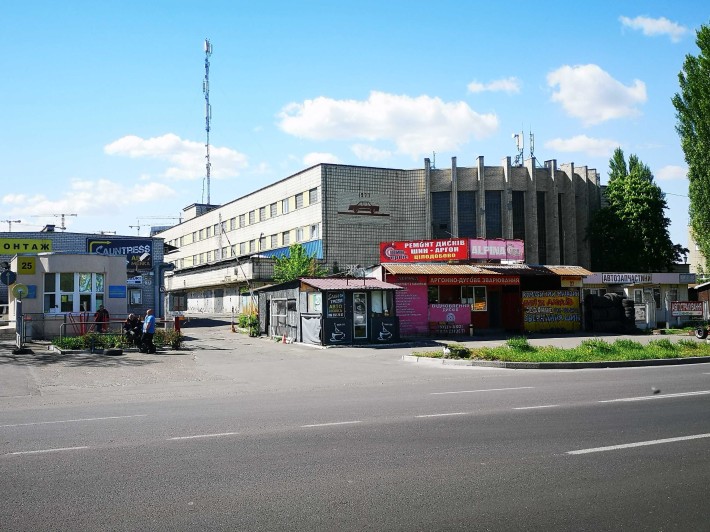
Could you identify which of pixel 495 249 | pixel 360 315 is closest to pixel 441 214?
pixel 495 249

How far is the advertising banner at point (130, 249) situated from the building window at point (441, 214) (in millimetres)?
23567

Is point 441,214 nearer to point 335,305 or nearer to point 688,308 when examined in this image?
point 688,308

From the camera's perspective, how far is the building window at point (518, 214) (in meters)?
56.9

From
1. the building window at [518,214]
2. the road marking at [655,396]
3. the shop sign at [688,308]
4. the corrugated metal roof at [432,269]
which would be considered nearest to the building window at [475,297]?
the corrugated metal roof at [432,269]

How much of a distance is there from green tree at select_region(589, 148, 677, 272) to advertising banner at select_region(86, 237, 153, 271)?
128 feet

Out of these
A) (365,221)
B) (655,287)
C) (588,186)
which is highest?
(588,186)

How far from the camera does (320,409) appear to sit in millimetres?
11023

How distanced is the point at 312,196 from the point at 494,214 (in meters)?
16.1

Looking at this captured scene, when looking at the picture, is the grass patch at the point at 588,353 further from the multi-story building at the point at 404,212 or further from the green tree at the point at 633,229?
the green tree at the point at 633,229

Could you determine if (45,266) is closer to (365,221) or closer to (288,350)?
(288,350)

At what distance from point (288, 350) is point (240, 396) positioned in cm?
1280

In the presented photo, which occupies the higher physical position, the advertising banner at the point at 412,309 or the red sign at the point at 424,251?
the red sign at the point at 424,251

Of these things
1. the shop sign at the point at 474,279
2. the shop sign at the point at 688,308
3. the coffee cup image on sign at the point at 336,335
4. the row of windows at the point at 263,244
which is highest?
the row of windows at the point at 263,244

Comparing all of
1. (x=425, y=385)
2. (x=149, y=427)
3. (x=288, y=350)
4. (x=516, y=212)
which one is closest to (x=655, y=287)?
(x=516, y=212)
